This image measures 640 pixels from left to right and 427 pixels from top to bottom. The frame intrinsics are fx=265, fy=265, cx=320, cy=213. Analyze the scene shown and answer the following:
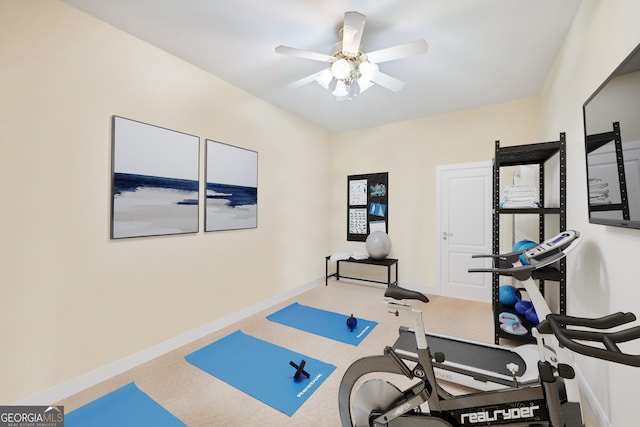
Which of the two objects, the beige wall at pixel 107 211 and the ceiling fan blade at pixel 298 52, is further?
the ceiling fan blade at pixel 298 52

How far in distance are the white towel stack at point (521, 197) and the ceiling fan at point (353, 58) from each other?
1.39m

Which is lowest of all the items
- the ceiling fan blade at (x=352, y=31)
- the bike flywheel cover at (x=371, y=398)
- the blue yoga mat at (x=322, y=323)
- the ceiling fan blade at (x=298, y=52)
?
the blue yoga mat at (x=322, y=323)

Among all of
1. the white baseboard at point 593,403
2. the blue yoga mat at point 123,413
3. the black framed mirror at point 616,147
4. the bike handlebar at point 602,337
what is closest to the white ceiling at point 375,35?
the black framed mirror at point 616,147

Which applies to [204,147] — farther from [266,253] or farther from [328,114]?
[328,114]

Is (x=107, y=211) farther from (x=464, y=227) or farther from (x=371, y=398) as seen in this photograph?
(x=464, y=227)

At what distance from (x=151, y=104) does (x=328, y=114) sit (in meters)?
2.36

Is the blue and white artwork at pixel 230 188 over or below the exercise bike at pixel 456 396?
over

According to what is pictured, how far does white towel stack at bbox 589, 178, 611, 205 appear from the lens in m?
1.38

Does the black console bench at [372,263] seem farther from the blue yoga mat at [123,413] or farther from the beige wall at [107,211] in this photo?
the blue yoga mat at [123,413]

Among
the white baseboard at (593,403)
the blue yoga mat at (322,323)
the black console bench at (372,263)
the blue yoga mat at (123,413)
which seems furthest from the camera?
the black console bench at (372,263)

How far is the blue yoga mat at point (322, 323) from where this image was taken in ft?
8.84

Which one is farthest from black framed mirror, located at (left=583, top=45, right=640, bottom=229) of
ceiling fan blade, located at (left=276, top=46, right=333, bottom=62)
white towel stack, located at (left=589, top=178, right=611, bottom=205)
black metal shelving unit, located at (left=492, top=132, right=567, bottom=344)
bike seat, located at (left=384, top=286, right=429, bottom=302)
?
ceiling fan blade, located at (left=276, top=46, right=333, bottom=62)

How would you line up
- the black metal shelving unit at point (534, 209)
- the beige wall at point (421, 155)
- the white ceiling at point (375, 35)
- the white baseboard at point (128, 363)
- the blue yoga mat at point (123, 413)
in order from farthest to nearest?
the beige wall at point (421, 155) → the black metal shelving unit at point (534, 209) → the white ceiling at point (375, 35) → the white baseboard at point (128, 363) → the blue yoga mat at point (123, 413)

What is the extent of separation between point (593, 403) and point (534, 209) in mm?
1343
